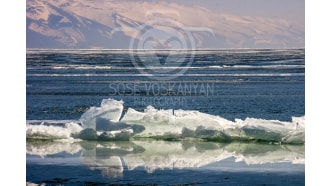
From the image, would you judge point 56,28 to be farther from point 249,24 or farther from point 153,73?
point 249,24

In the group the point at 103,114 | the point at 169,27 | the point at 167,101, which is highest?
the point at 169,27

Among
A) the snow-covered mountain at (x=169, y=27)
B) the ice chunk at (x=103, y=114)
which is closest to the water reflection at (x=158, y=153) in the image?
the ice chunk at (x=103, y=114)

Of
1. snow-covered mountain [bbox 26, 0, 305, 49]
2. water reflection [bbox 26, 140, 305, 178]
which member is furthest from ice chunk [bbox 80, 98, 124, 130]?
snow-covered mountain [bbox 26, 0, 305, 49]

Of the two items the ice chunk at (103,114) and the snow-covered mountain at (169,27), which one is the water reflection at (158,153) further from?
the snow-covered mountain at (169,27)

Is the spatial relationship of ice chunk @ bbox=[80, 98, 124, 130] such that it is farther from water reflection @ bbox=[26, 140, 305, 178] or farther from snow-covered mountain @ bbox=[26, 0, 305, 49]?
snow-covered mountain @ bbox=[26, 0, 305, 49]

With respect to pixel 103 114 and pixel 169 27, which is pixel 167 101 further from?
pixel 169 27

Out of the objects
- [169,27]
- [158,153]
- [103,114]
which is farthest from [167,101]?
[169,27]

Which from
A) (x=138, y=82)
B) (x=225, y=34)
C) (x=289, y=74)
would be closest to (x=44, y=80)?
(x=138, y=82)
